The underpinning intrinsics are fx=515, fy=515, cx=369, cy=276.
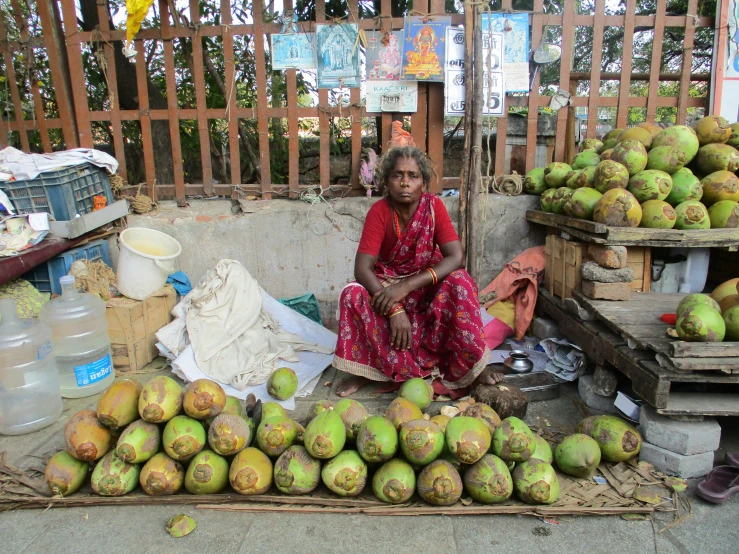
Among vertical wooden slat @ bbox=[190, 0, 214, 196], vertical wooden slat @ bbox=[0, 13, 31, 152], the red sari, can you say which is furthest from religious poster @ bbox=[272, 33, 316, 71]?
vertical wooden slat @ bbox=[0, 13, 31, 152]

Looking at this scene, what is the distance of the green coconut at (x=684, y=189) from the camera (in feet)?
11.0

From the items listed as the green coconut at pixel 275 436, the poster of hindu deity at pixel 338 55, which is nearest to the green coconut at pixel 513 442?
the green coconut at pixel 275 436

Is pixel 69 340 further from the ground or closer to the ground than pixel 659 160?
closer to the ground

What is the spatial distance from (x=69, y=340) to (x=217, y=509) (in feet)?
5.85

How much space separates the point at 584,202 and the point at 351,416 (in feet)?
7.11

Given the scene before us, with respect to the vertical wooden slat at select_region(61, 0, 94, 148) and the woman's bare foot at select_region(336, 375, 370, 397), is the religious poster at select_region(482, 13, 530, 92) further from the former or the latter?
the vertical wooden slat at select_region(61, 0, 94, 148)

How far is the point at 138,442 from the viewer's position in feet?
6.93

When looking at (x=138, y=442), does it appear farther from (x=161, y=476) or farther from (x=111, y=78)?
(x=111, y=78)

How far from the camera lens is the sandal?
2.13 metres

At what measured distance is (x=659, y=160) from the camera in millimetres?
3471

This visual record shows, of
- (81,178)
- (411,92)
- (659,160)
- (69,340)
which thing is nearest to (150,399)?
(69,340)


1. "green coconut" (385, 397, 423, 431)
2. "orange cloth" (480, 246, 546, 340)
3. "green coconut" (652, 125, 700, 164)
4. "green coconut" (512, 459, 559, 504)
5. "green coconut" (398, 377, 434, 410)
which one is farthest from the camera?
"orange cloth" (480, 246, 546, 340)

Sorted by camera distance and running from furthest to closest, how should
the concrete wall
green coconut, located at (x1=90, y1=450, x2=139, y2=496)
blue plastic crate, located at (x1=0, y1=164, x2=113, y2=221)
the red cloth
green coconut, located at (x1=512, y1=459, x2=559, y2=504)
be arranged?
1. the concrete wall
2. blue plastic crate, located at (x1=0, y1=164, x2=113, y2=221)
3. the red cloth
4. green coconut, located at (x1=90, y1=450, x2=139, y2=496)
5. green coconut, located at (x1=512, y1=459, x2=559, y2=504)

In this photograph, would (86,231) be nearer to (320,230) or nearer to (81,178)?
(81,178)
